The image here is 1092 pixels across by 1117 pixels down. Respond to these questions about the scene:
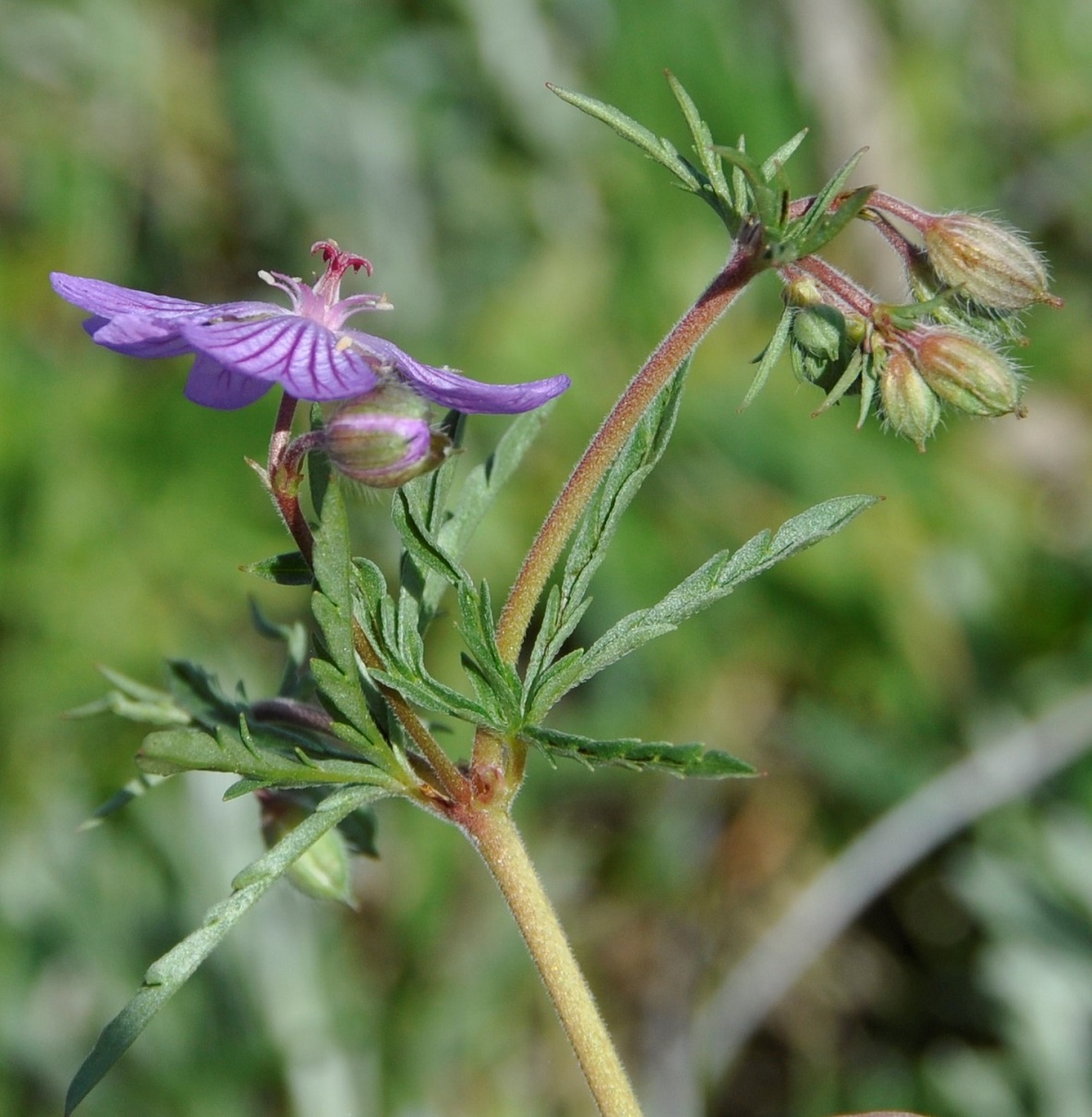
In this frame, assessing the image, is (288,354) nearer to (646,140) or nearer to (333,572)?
(333,572)

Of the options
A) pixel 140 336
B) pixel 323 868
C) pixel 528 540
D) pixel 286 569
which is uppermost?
pixel 140 336

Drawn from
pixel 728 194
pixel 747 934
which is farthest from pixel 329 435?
pixel 747 934

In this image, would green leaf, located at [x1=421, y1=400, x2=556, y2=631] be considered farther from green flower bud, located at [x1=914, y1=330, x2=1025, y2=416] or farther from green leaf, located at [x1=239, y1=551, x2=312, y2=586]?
green flower bud, located at [x1=914, y1=330, x2=1025, y2=416]

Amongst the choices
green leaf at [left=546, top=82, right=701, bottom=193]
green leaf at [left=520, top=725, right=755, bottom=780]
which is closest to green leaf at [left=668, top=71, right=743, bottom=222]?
green leaf at [left=546, top=82, right=701, bottom=193]

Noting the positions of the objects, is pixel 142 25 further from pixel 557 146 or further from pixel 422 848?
pixel 422 848

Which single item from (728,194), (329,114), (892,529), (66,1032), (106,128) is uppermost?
(106,128)

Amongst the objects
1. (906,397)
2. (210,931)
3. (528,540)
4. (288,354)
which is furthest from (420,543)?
(528,540)

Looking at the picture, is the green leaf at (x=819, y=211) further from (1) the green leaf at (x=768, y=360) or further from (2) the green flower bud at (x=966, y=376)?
(2) the green flower bud at (x=966, y=376)
